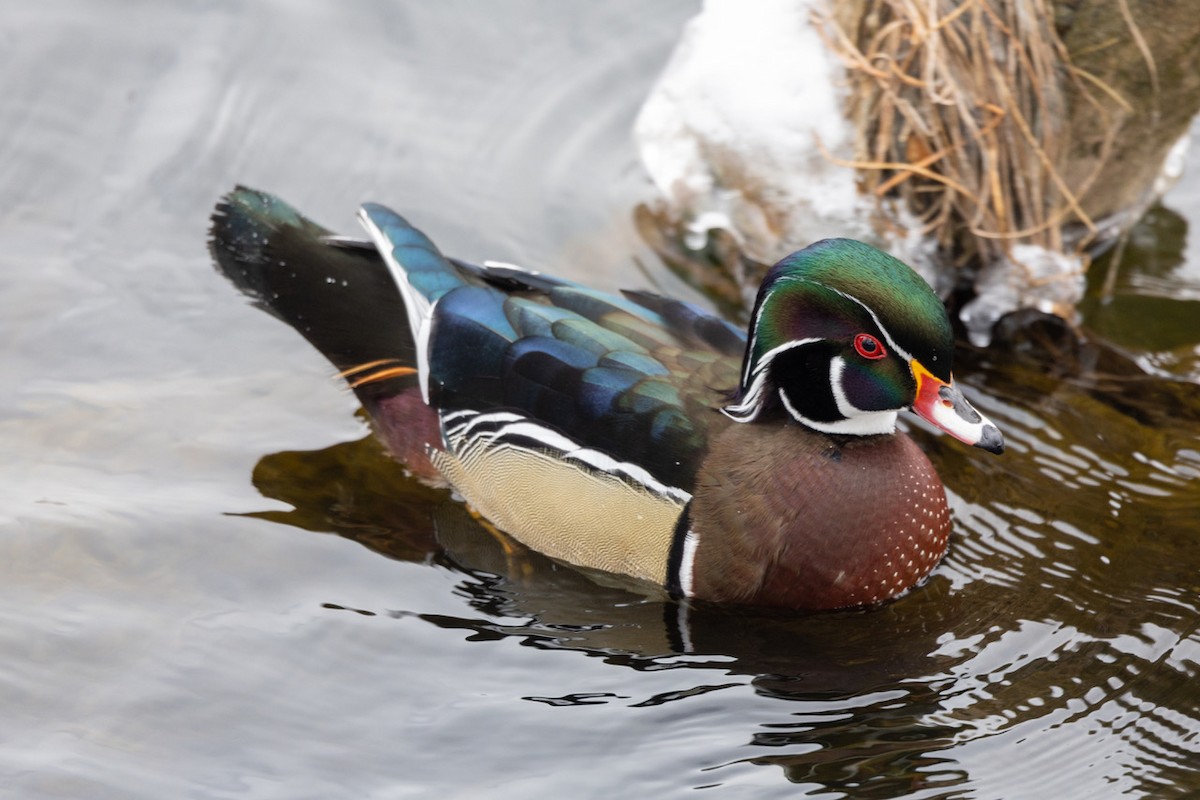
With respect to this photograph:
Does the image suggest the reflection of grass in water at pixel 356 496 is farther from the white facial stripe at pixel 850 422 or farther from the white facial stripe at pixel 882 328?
the white facial stripe at pixel 882 328

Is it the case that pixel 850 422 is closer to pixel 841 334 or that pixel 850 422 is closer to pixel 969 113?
pixel 841 334

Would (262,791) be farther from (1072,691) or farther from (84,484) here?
(1072,691)

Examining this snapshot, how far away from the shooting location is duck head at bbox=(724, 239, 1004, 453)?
452cm

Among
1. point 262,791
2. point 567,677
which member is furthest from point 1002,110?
point 262,791

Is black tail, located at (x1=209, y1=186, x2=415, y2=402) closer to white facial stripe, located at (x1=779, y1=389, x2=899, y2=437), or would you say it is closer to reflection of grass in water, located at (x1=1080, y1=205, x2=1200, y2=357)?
white facial stripe, located at (x1=779, y1=389, x2=899, y2=437)

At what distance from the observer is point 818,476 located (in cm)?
482

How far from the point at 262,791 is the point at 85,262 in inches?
126

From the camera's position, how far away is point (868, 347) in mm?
4637

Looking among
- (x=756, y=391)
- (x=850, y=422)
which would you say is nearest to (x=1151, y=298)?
(x=850, y=422)

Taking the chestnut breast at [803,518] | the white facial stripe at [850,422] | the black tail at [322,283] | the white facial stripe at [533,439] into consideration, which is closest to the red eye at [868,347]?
the white facial stripe at [850,422]

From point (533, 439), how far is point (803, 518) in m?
0.95

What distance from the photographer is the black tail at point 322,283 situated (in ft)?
17.9

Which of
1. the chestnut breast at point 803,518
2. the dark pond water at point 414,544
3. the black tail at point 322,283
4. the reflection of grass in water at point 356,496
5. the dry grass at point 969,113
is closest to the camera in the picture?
the dark pond water at point 414,544

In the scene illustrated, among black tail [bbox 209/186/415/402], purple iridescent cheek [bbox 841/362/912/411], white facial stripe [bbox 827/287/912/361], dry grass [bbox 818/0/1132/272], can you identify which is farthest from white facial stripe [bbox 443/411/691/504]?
dry grass [bbox 818/0/1132/272]
